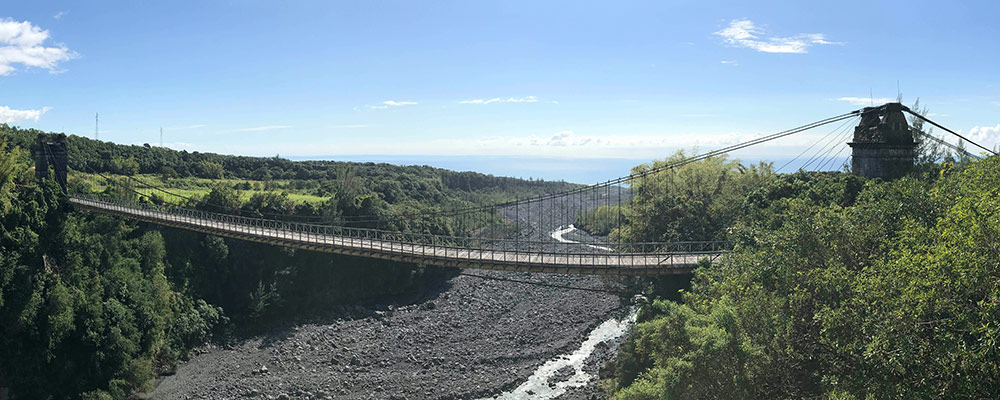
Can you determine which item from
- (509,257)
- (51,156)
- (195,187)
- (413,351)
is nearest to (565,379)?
(509,257)

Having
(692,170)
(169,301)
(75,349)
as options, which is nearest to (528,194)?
(692,170)

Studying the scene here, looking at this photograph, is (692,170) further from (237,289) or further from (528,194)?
(528,194)

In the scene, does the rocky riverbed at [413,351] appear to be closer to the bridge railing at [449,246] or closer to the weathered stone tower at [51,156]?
the bridge railing at [449,246]

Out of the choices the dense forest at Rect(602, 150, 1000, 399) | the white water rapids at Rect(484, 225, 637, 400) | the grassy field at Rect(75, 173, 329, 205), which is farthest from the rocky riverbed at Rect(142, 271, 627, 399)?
the grassy field at Rect(75, 173, 329, 205)

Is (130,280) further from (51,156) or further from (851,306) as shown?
(851,306)

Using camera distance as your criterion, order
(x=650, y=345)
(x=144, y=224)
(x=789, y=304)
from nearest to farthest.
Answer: (x=789, y=304) → (x=650, y=345) → (x=144, y=224)

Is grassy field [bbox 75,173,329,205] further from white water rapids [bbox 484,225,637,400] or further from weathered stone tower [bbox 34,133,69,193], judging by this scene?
white water rapids [bbox 484,225,637,400]
